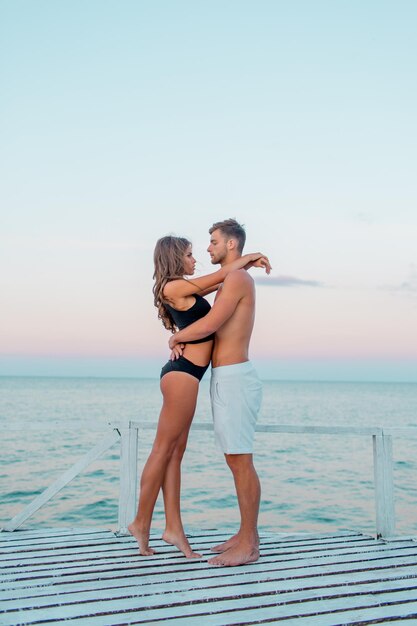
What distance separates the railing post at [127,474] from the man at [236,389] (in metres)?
0.75

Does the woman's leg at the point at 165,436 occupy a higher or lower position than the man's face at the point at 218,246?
lower

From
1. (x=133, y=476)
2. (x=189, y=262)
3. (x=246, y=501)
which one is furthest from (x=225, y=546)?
(x=189, y=262)

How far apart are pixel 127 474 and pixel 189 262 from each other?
150cm

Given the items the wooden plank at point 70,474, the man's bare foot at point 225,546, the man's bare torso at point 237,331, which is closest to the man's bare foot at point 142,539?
the man's bare foot at point 225,546

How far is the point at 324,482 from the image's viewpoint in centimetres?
1298

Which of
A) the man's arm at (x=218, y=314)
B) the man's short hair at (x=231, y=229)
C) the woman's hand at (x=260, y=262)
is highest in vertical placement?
the man's short hair at (x=231, y=229)

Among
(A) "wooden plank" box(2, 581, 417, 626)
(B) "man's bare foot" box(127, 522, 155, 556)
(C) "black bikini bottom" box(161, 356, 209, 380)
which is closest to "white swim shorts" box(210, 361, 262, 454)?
(C) "black bikini bottom" box(161, 356, 209, 380)

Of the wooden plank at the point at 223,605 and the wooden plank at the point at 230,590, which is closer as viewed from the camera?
the wooden plank at the point at 223,605

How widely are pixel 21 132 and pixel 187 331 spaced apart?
9806 mm

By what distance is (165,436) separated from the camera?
325 centimetres

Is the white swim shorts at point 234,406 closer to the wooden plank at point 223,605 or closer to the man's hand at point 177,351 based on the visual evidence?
the man's hand at point 177,351

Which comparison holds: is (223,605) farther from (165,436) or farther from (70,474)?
(70,474)

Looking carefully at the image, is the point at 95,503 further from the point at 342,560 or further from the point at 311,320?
the point at 311,320

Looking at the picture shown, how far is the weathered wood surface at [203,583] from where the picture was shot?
88.9 inches
